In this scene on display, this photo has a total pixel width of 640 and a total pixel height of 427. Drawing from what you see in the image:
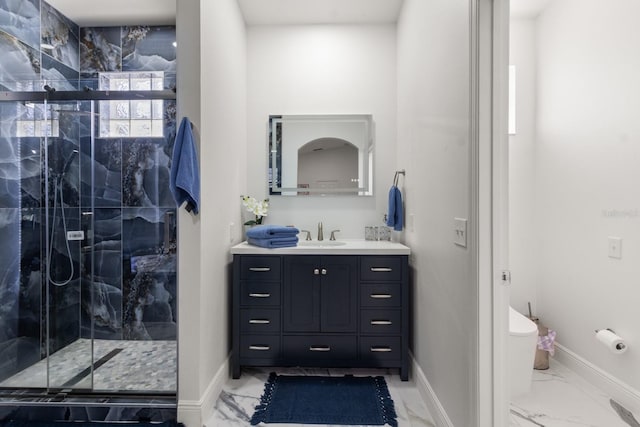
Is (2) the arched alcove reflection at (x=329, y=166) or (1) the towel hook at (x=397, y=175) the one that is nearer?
(1) the towel hook at (x=397, y=175)

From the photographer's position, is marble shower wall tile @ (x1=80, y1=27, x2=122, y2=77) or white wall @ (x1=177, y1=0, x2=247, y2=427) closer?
white wall @ (x1=177, y1=0, x2=247, y2=427)

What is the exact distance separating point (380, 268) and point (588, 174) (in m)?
1.56

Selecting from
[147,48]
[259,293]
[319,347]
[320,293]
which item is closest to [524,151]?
[320,293]

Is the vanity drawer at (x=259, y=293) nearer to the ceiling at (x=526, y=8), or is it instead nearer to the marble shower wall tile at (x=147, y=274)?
the marble shower wall tile at (x=147, y=274)

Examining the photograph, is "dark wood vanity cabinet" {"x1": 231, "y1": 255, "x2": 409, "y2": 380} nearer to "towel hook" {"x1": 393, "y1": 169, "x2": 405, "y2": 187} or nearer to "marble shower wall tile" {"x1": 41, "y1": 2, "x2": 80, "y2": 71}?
"towel hook" {"x1": 393, "y1": 169, "x2": 405, "y2": 187}

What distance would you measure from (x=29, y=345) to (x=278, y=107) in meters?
2.55

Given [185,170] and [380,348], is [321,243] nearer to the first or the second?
[380,348]

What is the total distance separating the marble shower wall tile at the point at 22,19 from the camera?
2016 millimetres

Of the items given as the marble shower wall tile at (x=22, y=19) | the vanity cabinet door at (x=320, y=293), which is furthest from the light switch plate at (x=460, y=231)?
the marble shower wall tile at (x=22, y=19)

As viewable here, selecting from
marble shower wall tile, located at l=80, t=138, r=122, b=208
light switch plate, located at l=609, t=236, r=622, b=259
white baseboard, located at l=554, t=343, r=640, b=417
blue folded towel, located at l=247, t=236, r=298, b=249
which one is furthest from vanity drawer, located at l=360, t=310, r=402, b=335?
marble shower wall tile, located at l=80, t=138, r=122, b=208

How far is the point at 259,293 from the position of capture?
83.9 inches

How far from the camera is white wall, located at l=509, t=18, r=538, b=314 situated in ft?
8.18

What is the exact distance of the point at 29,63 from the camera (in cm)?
215

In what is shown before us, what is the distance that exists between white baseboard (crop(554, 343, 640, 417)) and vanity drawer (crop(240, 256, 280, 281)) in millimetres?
2185
